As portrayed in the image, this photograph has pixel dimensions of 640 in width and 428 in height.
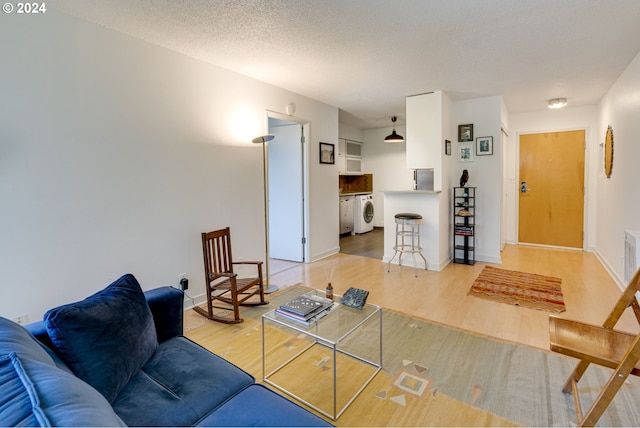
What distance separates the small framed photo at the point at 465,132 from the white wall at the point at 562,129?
5.24 ft

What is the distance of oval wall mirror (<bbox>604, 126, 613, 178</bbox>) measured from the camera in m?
4.06

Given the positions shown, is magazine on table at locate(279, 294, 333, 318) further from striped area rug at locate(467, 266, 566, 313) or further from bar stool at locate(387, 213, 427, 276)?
bar stool at locate(387, 213, 427, 276)

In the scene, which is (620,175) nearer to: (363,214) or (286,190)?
(286,190)

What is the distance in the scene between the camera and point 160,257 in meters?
2.90

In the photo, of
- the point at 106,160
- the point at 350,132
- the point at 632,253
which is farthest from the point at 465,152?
the point at 106,160

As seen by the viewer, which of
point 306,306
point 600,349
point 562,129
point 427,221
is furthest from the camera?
point 562,129

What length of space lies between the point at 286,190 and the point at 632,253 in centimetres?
386

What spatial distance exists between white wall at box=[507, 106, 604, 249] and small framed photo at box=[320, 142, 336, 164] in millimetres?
3283

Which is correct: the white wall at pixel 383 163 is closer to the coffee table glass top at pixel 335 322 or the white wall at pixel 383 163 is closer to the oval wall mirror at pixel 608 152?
the oval wall mirror at pixel 608 152

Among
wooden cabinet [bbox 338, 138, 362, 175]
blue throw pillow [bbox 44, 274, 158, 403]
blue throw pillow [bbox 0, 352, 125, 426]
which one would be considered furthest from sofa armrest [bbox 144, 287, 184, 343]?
wooden cabinet [bbox 338, 138, 362, 175]

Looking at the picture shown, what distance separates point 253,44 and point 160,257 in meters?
2.05

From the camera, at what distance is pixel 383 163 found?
308 inches

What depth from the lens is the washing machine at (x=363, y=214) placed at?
730 centimetres

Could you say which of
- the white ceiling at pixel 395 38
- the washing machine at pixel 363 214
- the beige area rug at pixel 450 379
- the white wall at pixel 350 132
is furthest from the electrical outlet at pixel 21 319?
the white wall at pixel 350 132
